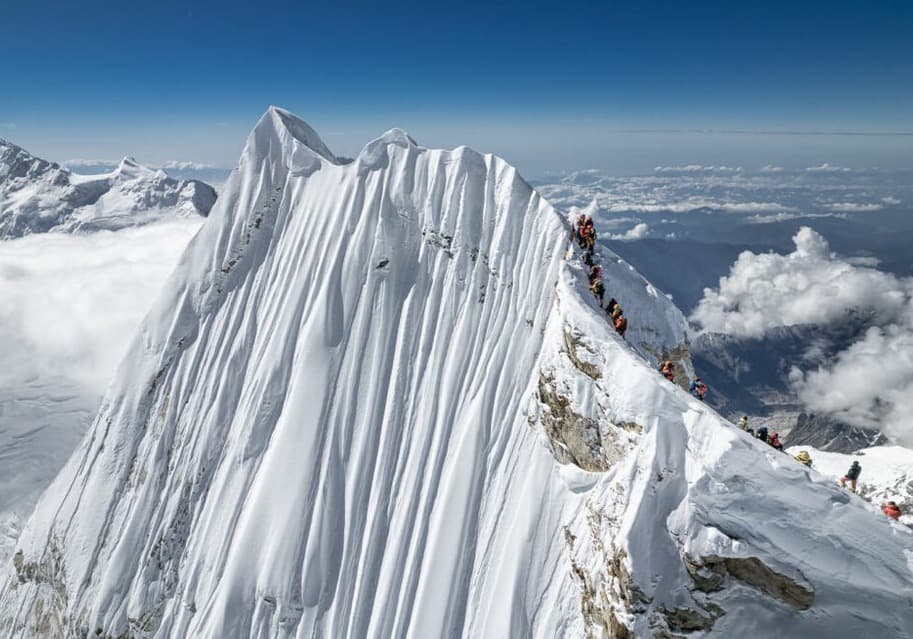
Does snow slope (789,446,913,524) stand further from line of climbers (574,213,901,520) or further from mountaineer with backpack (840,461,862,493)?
mountaineer with backpack (840,461,862,493)

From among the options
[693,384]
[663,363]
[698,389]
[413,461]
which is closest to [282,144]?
[413,461]

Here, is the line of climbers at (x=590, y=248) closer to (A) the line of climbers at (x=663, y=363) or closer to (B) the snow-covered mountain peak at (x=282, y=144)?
(A) the line of climbers at (x=663, y=363)

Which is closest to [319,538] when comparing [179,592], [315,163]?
[179,592]

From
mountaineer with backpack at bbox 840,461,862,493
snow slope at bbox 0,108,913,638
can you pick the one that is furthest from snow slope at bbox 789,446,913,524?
snow slope at bbox 0,108,913,638

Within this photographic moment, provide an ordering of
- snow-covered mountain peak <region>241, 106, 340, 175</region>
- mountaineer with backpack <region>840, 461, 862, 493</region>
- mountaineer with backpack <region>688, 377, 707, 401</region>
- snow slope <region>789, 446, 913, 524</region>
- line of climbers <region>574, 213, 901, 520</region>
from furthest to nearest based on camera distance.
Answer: snow slope <region>789, 446, 913, 524</region> < snow-covered mountain peak <region>241, 106, 340, 175</region> < mountaineer with backpack <region>688, 377, 707, 401</region> < mountaineer with backpack <region>840, 461, 862, 493</region> < line of climbers <region>574, 213, 901, 520</region>

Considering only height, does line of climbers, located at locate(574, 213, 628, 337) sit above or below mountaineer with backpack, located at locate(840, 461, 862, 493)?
above

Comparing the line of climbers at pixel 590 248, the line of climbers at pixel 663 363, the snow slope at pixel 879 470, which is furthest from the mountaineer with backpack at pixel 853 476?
the snow slope at pixel 879 470

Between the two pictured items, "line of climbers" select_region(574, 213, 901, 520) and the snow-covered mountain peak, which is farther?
the snow-covered mountain peak
